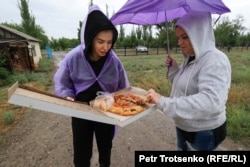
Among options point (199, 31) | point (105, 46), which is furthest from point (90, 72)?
point (199, 31)

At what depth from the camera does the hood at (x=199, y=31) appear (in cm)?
157

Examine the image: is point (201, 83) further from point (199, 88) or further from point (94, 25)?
point (94, 25)

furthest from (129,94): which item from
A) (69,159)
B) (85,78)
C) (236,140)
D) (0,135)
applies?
(0,135)

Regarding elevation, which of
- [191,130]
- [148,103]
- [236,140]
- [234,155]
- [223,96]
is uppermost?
[223,96]

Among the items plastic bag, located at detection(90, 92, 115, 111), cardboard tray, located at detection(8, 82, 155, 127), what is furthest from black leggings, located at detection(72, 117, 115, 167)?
cardboard tray, located at detection(8, 82, 155, 127)

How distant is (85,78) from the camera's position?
2.09 meters

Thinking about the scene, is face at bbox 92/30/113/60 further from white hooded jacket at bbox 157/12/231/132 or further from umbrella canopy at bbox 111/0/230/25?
white hooded jacket at bbox 157/12/231/132

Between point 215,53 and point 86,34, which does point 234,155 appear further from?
point 86,34

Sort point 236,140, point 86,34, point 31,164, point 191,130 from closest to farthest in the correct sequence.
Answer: point 191,130
point 86,34
point 31,164
point 236,140

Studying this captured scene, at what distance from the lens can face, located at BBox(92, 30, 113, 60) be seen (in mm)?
1881

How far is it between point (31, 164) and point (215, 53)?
293cm

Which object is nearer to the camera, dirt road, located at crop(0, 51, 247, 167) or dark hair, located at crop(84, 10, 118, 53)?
dark hair, located at crop(84, 10, 118, 53)

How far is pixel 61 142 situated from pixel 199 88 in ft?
9.94

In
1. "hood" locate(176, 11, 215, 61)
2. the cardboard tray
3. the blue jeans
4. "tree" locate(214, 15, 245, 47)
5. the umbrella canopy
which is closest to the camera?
the cardboard tray
